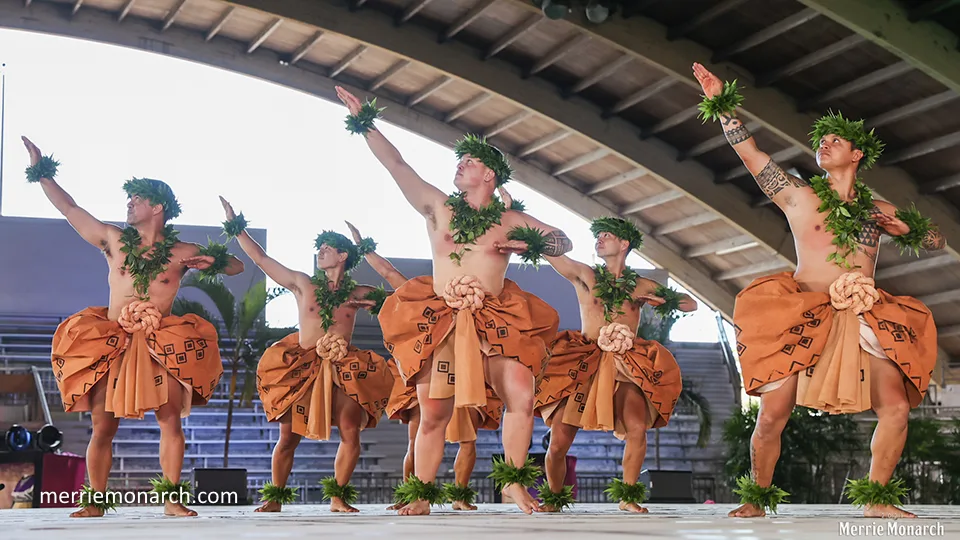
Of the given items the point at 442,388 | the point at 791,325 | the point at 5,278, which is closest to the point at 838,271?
the point at 791,325

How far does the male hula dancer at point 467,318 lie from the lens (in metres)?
4.48

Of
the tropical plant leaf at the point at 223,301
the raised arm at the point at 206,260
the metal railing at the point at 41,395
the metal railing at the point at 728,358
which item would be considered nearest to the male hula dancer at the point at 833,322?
the raised arm at the point at 206,260

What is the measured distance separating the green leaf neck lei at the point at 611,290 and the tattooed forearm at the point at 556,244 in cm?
122

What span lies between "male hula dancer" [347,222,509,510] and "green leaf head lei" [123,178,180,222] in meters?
1.35

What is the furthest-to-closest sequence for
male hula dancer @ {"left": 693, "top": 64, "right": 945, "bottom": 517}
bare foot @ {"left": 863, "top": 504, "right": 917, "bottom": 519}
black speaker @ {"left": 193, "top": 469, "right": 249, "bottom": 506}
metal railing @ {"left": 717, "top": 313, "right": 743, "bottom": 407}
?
metal railing @ {"left": 717, "top": 313, "right": 743, "bottom": 407} → black speaker @ {"left": 193, "top": 469, "right": 249, "bottom": 506} → male hula dancer @ {"left": 693, "top": 64, "right": 945, "bottom": 517} → bare foot @ {"left": 863, "top": 504, "right": 917, "bottom": 519}

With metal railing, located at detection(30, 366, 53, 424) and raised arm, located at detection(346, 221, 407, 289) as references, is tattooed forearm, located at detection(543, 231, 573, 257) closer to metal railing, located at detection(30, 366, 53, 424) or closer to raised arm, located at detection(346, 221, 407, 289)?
raised arm, located at detection(346, 221, 407, 289)

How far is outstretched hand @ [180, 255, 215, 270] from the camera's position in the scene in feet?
17.3

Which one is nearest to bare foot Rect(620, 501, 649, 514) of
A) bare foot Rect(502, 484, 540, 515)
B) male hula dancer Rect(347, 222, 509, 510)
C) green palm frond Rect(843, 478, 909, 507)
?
male hula dancer Rect(347, 222, 509, 510)

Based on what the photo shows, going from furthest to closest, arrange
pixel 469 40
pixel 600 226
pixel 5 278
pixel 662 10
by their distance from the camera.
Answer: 1. pixel 5 278
2. pixel 469 40
3. pixel 662 10
4. pixel 600 226

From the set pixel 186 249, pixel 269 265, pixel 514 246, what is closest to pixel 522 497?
pixel 514 246

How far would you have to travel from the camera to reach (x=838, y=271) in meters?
4.49

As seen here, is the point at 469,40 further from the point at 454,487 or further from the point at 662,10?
the point at 454,487

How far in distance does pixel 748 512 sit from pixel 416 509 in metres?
1.36

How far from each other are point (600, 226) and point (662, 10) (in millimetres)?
6786
